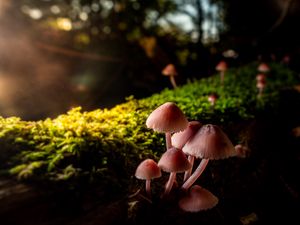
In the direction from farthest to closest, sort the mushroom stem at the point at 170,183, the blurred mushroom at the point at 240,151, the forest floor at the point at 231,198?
the blurred mushroom at the point at 240,151, the mushroom stem at the point at 170,183, the forest floor at the point at 231,198

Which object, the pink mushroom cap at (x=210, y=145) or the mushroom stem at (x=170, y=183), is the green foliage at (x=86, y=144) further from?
the pink mushroom cap at (x=210, y=145)

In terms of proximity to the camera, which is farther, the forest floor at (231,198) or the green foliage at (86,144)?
the green foliage at (86,144)

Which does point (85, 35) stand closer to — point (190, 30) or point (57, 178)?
point (190, 30)

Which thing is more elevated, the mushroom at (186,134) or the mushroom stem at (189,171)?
the mushroom at (186,134)

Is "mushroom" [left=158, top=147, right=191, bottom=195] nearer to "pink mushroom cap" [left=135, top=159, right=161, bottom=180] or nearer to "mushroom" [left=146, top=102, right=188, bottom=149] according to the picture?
"pink mushroom cap" [left=135, top=159, right=161, bottom=180]

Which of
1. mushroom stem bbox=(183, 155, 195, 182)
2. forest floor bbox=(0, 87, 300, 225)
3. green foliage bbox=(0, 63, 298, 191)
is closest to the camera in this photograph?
forest floor bbox=(0, 87, 300, 225)

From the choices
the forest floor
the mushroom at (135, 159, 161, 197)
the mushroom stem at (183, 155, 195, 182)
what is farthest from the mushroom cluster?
the forest floor

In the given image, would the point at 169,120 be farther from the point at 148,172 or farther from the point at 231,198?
the point at 231,198

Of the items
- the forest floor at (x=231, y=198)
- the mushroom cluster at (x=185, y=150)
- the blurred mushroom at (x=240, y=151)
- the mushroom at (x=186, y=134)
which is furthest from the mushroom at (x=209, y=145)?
the blurred mushroom at (x=240, y=151)
